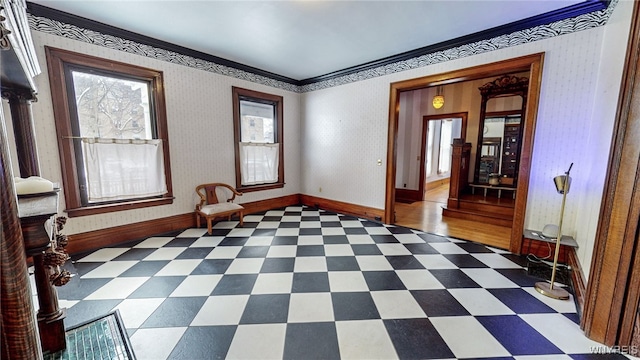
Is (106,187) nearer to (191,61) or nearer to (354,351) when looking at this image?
(191,61)

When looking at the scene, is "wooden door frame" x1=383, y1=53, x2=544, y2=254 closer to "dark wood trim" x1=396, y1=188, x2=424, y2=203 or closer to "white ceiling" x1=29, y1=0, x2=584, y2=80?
"white ceiling" x1=29, y1=0, x2=584, y2=80

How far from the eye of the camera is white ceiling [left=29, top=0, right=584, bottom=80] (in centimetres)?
237

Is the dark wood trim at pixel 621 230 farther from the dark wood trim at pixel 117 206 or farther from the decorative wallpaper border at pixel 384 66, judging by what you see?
the dark wood trim at pixel 117 206

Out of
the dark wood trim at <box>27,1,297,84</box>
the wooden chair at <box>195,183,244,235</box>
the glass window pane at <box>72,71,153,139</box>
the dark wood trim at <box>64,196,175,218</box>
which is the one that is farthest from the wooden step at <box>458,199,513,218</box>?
the glass window pane at <box>72,71,153,139</box>

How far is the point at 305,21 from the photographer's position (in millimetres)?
2658

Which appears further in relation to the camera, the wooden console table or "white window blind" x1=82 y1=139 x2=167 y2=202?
"white window blind" x1=82 y1=139 x2=167 y2=202

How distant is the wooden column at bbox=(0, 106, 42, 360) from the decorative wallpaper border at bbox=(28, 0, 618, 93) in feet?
9.85

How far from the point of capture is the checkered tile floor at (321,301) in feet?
5.03

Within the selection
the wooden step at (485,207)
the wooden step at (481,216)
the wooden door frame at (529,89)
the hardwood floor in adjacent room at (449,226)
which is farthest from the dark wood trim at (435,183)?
the wooden door frame at (529,89)

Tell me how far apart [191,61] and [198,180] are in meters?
1.80

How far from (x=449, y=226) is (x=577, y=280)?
185 centimetres

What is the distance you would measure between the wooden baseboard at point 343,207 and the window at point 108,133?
8.83 ft

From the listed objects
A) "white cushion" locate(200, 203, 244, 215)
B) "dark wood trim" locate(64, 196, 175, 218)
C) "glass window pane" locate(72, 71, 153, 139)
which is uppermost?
"glass window pane" locate(72, 71, 153, 139)

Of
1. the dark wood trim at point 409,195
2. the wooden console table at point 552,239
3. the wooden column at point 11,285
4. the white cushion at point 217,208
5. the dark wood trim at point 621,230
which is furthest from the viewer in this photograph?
the dark wood trim at point 409,195
